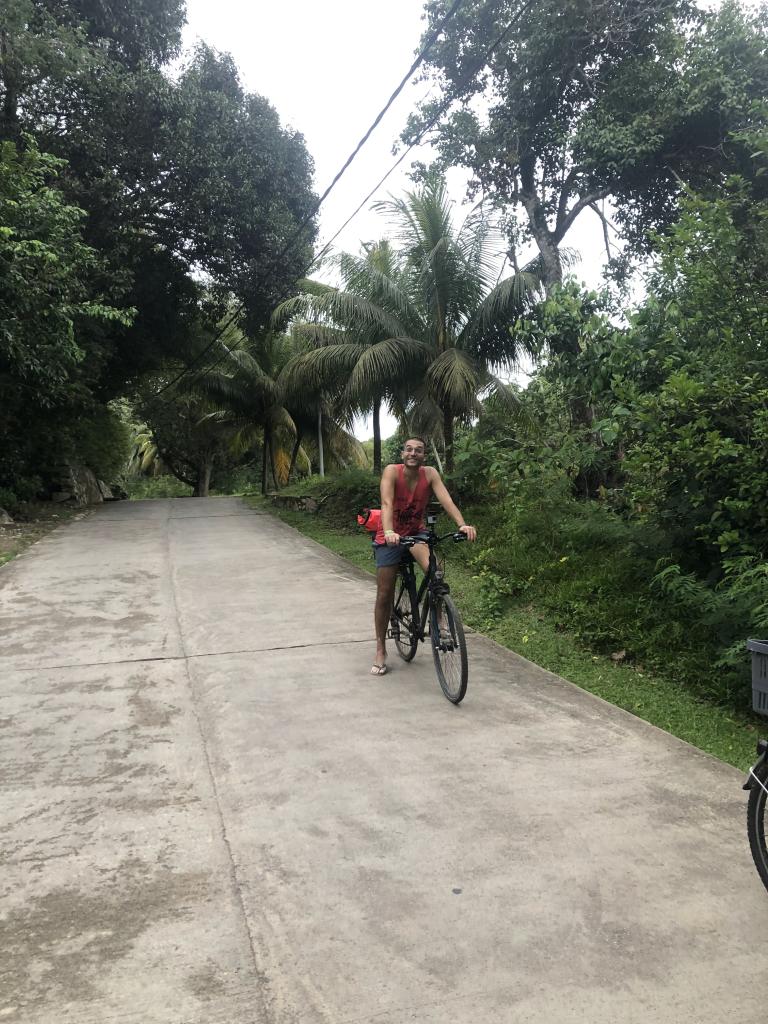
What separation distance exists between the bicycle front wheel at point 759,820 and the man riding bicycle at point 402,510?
259 cm

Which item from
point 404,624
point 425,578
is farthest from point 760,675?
point 404,624

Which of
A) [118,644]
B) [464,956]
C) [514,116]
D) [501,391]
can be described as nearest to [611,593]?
[118,644]

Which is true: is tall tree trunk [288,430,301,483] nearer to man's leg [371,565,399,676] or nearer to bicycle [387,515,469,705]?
bicycle [387,515,469,705]

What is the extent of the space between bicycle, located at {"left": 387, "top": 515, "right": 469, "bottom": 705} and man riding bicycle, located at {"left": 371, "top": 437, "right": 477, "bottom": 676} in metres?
0.09

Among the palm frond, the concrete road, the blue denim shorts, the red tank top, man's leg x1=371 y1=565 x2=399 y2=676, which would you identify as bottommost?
the concrete road

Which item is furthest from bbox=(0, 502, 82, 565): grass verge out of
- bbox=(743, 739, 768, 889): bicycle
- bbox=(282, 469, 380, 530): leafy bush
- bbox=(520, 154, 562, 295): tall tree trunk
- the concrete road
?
bbox=(520, 154, 562, 295): tall tree trunk

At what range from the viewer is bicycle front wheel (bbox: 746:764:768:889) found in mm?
2807

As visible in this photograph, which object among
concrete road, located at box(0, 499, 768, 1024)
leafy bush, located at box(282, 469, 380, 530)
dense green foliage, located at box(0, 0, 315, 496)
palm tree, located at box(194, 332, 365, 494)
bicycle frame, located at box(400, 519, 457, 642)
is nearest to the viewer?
concrete road, located at box(0, 499, 768, 1024)

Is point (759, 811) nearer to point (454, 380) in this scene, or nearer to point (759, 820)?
point (759, 820)

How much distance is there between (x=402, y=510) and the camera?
5.42 metres

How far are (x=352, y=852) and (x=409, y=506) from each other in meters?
2.68

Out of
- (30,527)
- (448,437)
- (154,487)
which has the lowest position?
(30,527)

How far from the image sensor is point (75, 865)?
3053 millimetres

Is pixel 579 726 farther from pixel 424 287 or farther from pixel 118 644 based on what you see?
pixel 424 287
